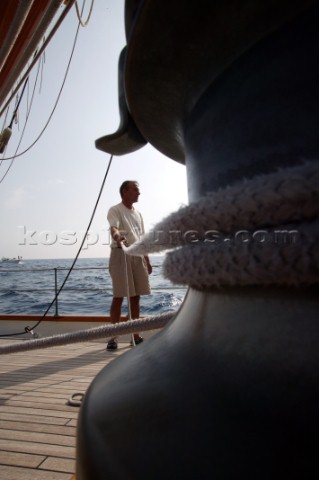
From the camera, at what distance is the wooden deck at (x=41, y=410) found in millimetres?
1015

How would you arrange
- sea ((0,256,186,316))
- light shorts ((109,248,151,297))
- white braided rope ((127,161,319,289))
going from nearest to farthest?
1. white braided rope ((127,161,319,289))
2. light shorts ((109,248,151,297))
3. sea ((0,256,186,316))

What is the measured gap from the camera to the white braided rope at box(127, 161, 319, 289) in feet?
0.73

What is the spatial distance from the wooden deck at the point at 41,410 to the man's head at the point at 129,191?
3.46ft

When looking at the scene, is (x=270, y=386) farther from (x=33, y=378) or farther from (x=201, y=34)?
(x=33, y=378)

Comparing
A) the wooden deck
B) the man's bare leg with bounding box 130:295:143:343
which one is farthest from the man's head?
the wooden deck

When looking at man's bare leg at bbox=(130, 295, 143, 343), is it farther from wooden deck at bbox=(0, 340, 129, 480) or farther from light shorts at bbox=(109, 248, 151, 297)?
wooden deck at bbox=(0, 340, 129, 480)

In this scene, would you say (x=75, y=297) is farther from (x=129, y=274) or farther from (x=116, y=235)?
(x=116, y=235)

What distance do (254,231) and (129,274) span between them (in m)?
2.19

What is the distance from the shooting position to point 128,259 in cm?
241


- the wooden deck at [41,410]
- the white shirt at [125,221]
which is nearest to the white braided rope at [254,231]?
the wooden deck at [41,410]

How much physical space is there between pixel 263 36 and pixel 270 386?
24 cm

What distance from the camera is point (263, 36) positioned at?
0.85 ft

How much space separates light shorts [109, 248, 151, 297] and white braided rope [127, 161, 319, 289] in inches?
79.9

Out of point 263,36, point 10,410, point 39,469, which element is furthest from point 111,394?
point 10,410
